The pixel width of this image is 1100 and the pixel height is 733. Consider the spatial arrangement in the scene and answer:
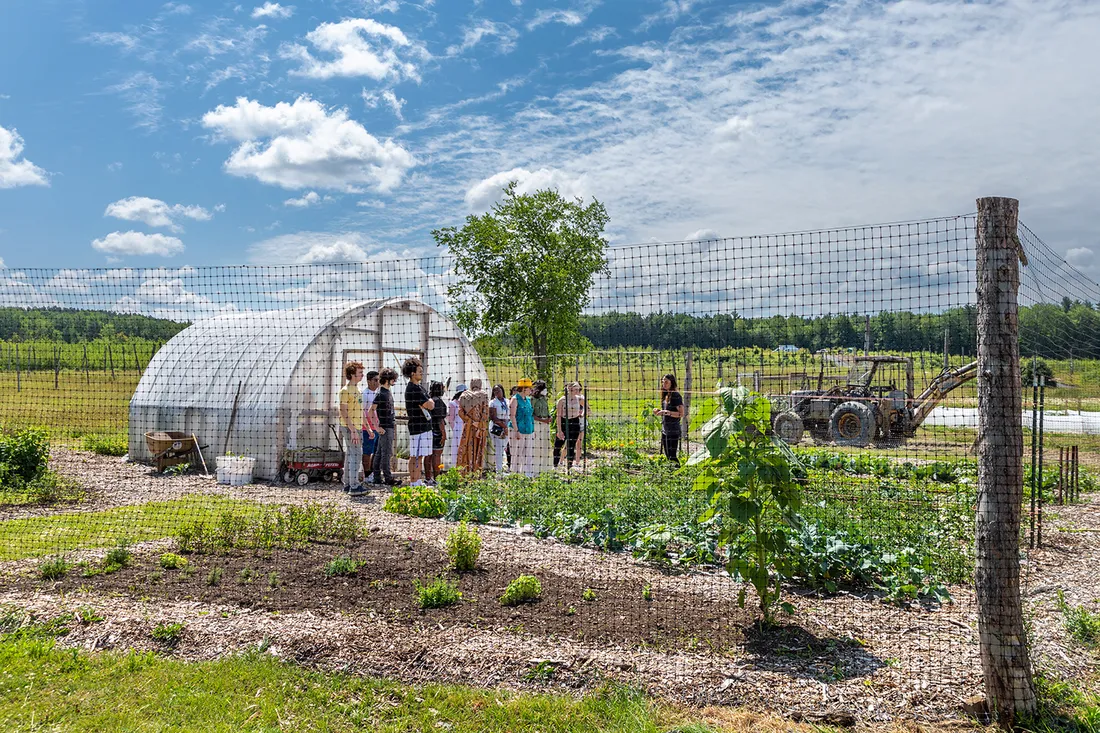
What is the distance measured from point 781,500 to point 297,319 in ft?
39.1

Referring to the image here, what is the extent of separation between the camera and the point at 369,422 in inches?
443

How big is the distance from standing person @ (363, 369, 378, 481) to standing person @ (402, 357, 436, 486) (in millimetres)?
740

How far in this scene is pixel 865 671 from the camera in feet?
14.0

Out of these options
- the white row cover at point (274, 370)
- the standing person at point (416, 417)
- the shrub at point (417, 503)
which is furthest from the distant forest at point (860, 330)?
the white row cover at point (274, 370)

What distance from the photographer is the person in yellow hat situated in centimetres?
1130

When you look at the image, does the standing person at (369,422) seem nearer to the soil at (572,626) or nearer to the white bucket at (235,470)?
the white bucket at (235,470)

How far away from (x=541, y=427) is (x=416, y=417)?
82.9 inches

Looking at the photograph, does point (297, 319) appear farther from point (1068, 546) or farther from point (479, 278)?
point (1068, 546)

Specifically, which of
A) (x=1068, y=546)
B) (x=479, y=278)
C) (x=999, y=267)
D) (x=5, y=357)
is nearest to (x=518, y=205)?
(x=479, y=278)

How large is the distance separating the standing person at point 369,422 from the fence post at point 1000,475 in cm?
862

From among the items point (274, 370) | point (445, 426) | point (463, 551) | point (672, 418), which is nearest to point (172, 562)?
point (463, 551)

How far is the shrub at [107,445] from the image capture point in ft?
50.4

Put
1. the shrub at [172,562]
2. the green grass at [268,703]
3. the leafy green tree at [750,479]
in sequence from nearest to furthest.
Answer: the green grass at [268,703], the leafy green tree at [750,479], the shrub at [172,562]

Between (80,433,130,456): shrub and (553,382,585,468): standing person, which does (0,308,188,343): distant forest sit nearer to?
(80,433,130,456): shrub
